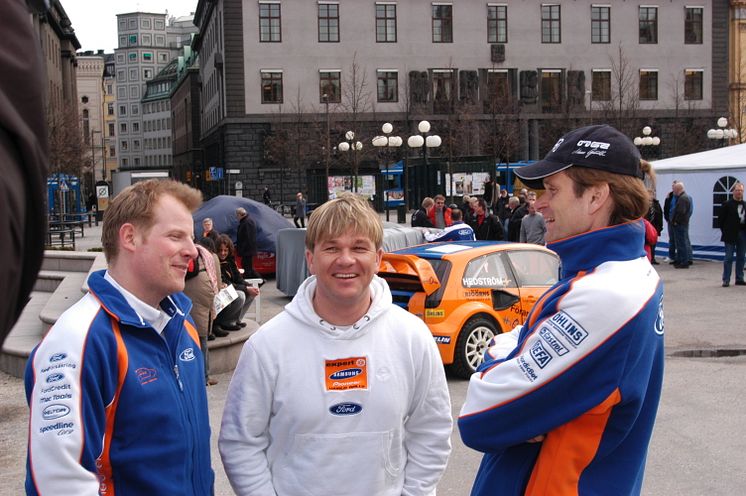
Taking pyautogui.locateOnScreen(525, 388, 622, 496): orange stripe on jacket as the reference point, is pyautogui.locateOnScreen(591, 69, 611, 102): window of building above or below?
above

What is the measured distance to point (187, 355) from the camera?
3.09 meters

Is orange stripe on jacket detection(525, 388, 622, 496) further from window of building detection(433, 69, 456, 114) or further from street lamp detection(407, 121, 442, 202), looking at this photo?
window of building detection(433, 69, 456, 114)

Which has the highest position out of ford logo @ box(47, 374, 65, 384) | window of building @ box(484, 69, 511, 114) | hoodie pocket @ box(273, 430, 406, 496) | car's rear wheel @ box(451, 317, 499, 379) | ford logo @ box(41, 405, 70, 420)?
window of building @ box(484, 69, 511, 114)

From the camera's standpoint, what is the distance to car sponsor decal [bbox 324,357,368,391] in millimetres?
2994

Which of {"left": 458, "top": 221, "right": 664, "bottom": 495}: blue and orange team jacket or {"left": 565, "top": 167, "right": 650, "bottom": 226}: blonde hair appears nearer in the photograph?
{"left": 458, "top": 221, "right": 664, "bottom": 495}: blue and orange team jacket

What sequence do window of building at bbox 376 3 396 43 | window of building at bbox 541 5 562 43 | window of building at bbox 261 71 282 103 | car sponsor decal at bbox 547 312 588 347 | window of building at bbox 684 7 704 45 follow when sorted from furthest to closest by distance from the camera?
window of building at bbox 684 7 704 45 < window of building at bbox 541 5 562 43 < window of building at bbox 376 3 396 43 < window of building at bbox 261 71 282 103 < car sponsor decal at bbox 547 312 588 347

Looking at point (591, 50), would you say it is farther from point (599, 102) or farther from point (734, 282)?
point (734, 282)

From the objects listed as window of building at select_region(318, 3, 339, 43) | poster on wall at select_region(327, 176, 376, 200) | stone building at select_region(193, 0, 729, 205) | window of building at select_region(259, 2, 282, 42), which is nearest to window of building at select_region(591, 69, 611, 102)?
stone building at select_region(193, 0, 729, 205)

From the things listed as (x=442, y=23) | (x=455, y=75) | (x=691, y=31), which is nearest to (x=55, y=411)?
(x=455, y=75)

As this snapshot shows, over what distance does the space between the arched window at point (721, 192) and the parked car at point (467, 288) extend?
1297cm

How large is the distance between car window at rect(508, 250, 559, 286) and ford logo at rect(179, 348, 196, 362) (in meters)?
8.55

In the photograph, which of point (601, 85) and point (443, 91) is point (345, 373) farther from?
point (601, 85)

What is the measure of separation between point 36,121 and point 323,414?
7.33 feet

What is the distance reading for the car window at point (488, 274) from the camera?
1105cm
